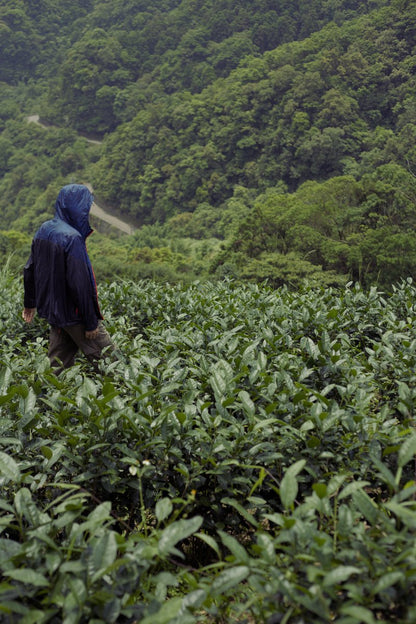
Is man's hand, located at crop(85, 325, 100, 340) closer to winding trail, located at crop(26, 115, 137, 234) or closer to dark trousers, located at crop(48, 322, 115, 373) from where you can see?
dark trousers, located at crop(48, 322, 115, 373)

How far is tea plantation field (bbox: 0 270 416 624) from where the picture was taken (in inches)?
37.9

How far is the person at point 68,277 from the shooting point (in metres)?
2.71

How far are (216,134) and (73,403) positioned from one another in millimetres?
39828

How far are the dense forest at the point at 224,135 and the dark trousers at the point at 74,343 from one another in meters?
6.02

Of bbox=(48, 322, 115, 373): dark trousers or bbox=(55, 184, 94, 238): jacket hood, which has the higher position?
bbox=(55, 184, 94, 238): jacket hood

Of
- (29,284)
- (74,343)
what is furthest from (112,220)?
(74,343)

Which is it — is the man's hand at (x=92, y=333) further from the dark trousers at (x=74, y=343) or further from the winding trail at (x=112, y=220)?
the winding trail at (x=112, y=220)

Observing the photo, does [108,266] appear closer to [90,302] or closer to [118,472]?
[90,302]

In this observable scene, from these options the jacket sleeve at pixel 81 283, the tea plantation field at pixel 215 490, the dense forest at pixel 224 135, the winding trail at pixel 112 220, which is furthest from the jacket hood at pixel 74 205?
the winding trail at pixel 112 220

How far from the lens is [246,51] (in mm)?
49156

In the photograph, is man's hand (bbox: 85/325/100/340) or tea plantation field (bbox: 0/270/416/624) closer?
tea plantation field (bbox: 0/270/416/624)

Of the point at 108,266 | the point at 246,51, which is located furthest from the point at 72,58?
the point at 108,266

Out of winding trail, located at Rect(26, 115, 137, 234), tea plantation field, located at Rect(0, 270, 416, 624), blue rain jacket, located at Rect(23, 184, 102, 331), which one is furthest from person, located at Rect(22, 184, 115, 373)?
winding trail, located at Rect(26, 115, 137, 234)

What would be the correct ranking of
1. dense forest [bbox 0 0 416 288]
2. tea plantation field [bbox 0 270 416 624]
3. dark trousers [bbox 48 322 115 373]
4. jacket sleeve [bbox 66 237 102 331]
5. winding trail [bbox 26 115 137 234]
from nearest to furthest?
tea plantation field [bbox 0 270 416 624] → jacket sleeve [bbox 66 237 102 331] → dark trousers [bbox 48 322 115 373] → dense forest [bbox 0 0 416 288] → winding trail [bbox 26 115 137 234]
